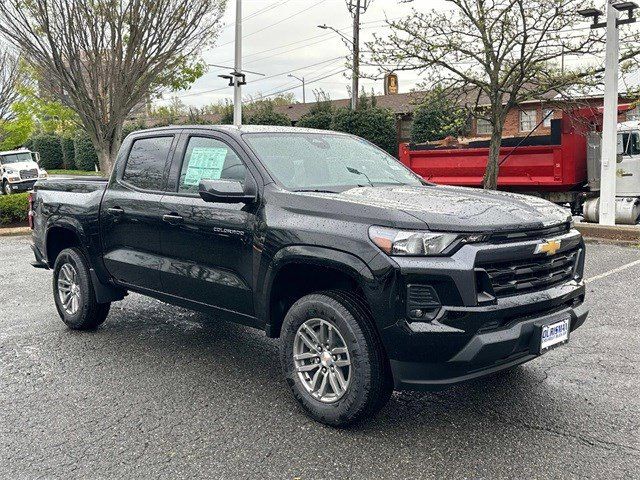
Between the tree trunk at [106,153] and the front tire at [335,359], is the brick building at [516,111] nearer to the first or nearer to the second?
the tree trunk at [106,153]

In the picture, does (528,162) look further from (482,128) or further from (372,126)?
(482,128)

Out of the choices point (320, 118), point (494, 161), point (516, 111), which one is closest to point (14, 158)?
point (320, 118)

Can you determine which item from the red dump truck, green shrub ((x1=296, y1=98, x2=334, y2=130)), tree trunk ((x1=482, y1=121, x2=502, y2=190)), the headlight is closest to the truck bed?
the red dump truck

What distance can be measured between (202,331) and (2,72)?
77.0 feet

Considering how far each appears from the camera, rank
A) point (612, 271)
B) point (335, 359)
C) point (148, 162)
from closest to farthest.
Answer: point (335, 359)
point (148, 162)
point (612, 271)

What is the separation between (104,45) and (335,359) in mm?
11941

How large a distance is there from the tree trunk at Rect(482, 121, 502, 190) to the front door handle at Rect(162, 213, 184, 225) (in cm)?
1021

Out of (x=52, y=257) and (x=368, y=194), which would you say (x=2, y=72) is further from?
(x=368, y=194)

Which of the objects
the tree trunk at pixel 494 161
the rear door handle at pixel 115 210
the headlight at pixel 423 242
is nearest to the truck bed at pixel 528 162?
the tree trunk at pixel 494 161

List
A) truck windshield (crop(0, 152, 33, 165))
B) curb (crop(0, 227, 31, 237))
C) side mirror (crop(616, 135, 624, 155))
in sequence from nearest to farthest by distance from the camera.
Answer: side mirror (crop(616, 135, 624, 155)) < curb (crop(0, 227, 31, 237)) < truck windshield (crop(0, 152, 33, 165))

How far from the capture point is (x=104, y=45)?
13.5 metres

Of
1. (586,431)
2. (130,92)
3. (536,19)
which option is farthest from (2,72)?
(586,431)

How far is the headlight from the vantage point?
10.9 ft

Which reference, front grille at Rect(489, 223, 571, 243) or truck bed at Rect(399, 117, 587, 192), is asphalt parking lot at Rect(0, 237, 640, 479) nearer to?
front grille at Rect(489, 223, 571, 243)
